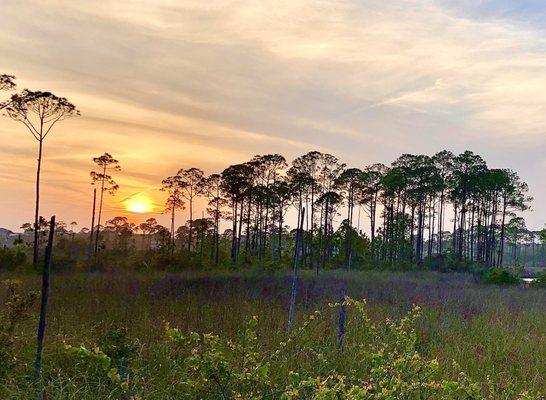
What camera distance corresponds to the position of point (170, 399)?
5.48 meters

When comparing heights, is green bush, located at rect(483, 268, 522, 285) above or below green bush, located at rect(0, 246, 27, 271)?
above

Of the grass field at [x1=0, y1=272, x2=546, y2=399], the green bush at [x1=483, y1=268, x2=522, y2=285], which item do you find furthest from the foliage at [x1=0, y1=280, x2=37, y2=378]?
the green bush at [x1=483, y1=268, x2=522, y2=285]

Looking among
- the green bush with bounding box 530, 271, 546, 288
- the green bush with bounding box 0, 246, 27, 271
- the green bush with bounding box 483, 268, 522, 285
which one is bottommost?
the green bush with bounding box 0, 246, 27, 271

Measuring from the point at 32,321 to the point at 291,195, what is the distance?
4377 cm

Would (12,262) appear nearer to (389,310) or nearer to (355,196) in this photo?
(389,310)

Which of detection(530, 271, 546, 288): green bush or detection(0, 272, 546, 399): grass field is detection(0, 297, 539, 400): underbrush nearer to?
detection(0, 272, 546, 399): grass field

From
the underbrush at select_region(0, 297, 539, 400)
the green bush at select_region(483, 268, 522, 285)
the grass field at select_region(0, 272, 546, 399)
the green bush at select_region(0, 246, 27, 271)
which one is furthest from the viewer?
the green bush at select_region(483, 268, 522, 285)

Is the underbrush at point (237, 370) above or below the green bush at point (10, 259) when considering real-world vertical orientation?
above

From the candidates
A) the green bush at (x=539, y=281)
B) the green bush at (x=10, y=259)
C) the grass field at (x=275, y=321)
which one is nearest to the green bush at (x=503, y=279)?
the green bush at (x=539, y=281)

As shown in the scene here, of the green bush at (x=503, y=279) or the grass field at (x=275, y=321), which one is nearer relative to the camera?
the grass field at (x=275, y=321)

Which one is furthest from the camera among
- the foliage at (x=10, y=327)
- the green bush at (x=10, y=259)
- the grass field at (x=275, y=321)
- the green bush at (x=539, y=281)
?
the green bush at (x=10, y=259)

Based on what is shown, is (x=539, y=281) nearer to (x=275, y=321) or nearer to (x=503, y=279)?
(x=503, y=279)

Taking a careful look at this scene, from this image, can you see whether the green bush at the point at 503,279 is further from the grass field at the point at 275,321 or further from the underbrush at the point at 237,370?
the underbrush at the point at 237,370

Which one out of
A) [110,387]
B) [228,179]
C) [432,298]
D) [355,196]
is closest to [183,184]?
[228,179]
